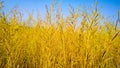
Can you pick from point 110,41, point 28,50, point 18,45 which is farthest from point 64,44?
point 28,50

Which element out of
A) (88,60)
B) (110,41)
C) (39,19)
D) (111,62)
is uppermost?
(39,19)

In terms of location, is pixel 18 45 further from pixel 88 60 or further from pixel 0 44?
pixel 88 60

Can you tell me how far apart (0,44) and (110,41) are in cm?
206

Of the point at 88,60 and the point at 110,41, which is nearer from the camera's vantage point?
the point at 110,41

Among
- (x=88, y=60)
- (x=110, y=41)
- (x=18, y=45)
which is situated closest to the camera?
(x=110, y=41)

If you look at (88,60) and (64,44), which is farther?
(64,44)

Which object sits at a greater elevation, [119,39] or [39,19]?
[39,19]

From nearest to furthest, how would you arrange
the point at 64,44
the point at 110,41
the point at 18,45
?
the point at 110,41 < the point at 64,44 < the point at 18,45

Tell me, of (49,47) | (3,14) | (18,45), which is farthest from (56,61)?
(3,14)

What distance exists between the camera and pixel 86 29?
2947 mm

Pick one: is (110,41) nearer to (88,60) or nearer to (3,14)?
(88,60)

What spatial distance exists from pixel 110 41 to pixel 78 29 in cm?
62

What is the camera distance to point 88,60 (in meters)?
2.85

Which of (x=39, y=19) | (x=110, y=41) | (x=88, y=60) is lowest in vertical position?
(x=88, y=60)
